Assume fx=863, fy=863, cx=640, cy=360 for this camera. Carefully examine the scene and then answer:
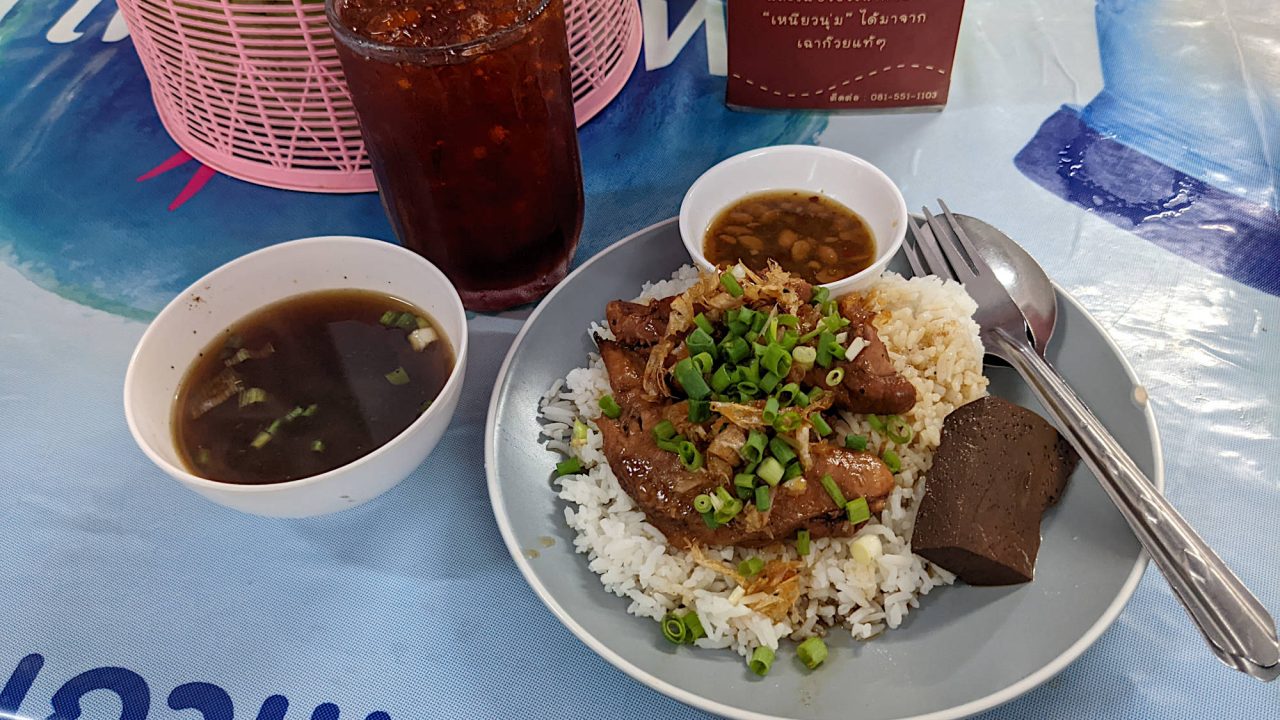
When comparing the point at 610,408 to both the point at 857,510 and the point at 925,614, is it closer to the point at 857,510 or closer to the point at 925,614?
the point at 857,510

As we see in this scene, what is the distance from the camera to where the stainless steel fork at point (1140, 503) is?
Result: 1560mm

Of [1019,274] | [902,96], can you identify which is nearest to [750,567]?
[1019,274]

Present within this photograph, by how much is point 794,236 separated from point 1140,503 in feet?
3.72

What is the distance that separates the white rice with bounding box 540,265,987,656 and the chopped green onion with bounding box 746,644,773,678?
0.02m

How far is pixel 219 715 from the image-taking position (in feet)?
5.88

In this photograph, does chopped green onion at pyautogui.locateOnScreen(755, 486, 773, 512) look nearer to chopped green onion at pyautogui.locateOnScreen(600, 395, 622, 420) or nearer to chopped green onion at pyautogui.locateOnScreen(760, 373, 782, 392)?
chopped green onion at pyautogui.locateOnScreen(760, 373, 782, 392)

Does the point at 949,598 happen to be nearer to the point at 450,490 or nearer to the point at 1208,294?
the point at 450,490

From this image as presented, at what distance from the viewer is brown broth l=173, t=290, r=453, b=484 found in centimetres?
192

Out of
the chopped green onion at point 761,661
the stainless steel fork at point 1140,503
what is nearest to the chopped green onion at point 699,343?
the chopped green onion at point 761,661

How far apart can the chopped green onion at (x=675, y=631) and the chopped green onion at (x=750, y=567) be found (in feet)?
0.61

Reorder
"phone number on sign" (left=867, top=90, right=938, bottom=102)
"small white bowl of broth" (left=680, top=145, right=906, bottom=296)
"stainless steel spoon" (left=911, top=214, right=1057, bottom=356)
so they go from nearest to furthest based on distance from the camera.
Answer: "stainless steel spoon" (left=911, top=214, right=1057, bottom=356) → "small white bowl of broth" (left=680, top=145, right=906, bottom=296) → "phone number on sign" (left=867, top=90, right=938, bottom=102)

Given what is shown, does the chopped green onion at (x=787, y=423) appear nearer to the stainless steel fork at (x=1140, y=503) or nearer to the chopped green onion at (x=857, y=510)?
the chopped green onion at (x=857, y=510)

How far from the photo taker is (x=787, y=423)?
1890 millimetres

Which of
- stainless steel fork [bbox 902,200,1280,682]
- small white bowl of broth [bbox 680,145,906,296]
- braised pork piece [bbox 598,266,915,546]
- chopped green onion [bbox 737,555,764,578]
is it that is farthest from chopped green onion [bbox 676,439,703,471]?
stainless steel fork [bbox 902,200,1280,682]
